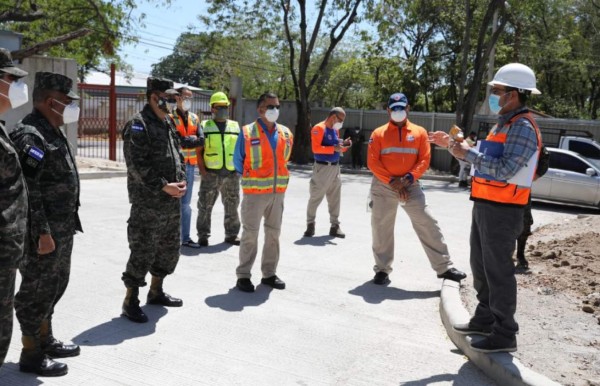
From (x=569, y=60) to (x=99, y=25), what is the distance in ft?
86.7

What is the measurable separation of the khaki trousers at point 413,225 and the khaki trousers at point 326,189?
9.32 feet

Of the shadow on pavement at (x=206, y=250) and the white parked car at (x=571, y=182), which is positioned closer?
the shadow on pavement at (x=206, y=250)

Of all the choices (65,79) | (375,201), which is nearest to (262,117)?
(375,201)

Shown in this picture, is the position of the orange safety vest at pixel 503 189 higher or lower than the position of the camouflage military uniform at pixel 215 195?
higher

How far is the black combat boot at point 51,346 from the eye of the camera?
4645 millimetres

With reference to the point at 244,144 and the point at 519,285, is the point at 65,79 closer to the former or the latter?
the point at 244,144

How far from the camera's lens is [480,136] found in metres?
23.7

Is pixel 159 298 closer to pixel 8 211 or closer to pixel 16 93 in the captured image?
pixel 8 211

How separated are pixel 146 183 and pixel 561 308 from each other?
13.3 feet

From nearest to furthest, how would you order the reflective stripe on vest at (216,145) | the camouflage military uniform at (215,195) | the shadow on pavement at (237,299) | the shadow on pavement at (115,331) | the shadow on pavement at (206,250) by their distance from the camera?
1. the shadow on pavement at (115,331)
2. the shadow on pavement at (237,299)
3. the shadow on pavement at (206,250)
4. the reflective stripe on vest at (216,145)
5. the camouflage military uniform at (215,195)

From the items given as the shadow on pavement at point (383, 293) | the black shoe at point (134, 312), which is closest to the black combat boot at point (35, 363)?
the black shoe at point (134, 312)

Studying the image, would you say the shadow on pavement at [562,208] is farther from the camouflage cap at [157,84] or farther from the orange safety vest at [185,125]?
the camouflage cap at [157,84]

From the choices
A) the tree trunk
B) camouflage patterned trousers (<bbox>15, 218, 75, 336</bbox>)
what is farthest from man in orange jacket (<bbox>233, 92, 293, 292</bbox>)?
the tree trunk

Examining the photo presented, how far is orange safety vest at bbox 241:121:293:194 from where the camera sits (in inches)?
266
